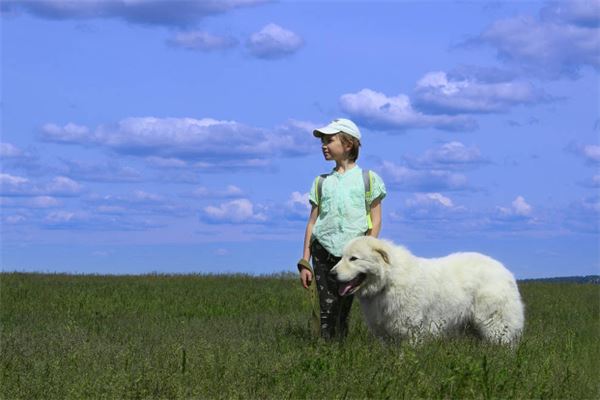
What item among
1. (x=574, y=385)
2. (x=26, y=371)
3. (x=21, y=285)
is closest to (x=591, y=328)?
(x=574, y=385)

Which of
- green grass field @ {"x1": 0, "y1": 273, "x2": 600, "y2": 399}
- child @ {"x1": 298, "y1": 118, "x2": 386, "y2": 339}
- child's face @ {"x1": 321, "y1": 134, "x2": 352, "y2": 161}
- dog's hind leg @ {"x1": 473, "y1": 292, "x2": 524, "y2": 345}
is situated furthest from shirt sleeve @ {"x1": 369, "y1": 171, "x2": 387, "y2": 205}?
dog's hind leg @ {"x1": 473, "y1": 292, "x2": 524, "y2": 345}

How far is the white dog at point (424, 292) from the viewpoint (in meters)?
8.69

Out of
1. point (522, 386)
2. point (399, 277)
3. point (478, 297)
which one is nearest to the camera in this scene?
point (522, 386)

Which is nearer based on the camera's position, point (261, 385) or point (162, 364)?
point (261, 385)

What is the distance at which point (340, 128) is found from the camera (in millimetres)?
9008

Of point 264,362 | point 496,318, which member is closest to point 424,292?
point 496,318

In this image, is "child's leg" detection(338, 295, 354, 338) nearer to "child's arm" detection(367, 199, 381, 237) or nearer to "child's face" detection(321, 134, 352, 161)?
"child's arm" detection(367, 199, 381, 237)

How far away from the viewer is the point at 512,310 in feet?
32.5

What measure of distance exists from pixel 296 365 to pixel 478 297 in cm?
313

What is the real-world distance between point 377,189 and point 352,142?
0.61 m

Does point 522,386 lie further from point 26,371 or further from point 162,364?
point 26,371

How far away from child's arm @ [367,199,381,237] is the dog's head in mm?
318

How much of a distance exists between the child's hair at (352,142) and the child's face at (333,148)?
41 mm

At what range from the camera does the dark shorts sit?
928 centimetres
